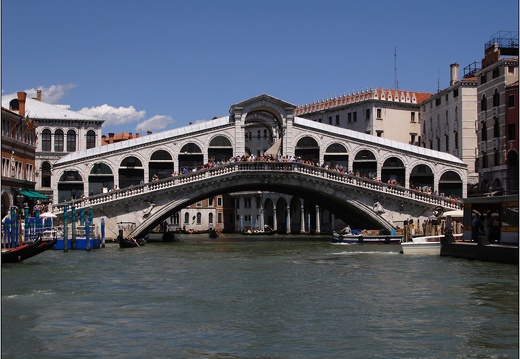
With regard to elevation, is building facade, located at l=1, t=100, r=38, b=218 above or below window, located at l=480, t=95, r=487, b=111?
below

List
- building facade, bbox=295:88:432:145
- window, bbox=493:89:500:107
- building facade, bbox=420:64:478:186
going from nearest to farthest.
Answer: window, bbox=493:89:500:107 < building facade, bbox=420:64:478:186 < building facade, bbox=295:88:432:145

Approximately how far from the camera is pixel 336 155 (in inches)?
1649

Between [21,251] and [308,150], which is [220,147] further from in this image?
[21,251]

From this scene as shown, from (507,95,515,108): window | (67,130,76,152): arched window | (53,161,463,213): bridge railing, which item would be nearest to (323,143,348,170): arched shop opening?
(53,161,463,213): bridge railing

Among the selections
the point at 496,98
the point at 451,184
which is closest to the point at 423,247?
the point at 496,98

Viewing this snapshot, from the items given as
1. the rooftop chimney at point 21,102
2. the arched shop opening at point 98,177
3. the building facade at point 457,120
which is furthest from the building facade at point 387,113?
the rooftop chimney at point 21,102

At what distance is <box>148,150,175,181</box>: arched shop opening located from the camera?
40.5 meters

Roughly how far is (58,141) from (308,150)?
15.6 metres

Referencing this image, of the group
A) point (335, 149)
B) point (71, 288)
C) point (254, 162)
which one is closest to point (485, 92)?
point (335, 149)

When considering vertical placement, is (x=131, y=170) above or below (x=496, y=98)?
below

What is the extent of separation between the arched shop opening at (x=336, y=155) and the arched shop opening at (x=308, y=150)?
1.76ft

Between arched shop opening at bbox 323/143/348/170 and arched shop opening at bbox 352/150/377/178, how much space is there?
1.87 feet

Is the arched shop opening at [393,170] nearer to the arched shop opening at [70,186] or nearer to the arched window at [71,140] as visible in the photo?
the arched shop opening at [70,186]

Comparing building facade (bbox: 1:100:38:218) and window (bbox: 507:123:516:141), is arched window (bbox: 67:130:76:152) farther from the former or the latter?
window (bbox: 507:123:516:141)
